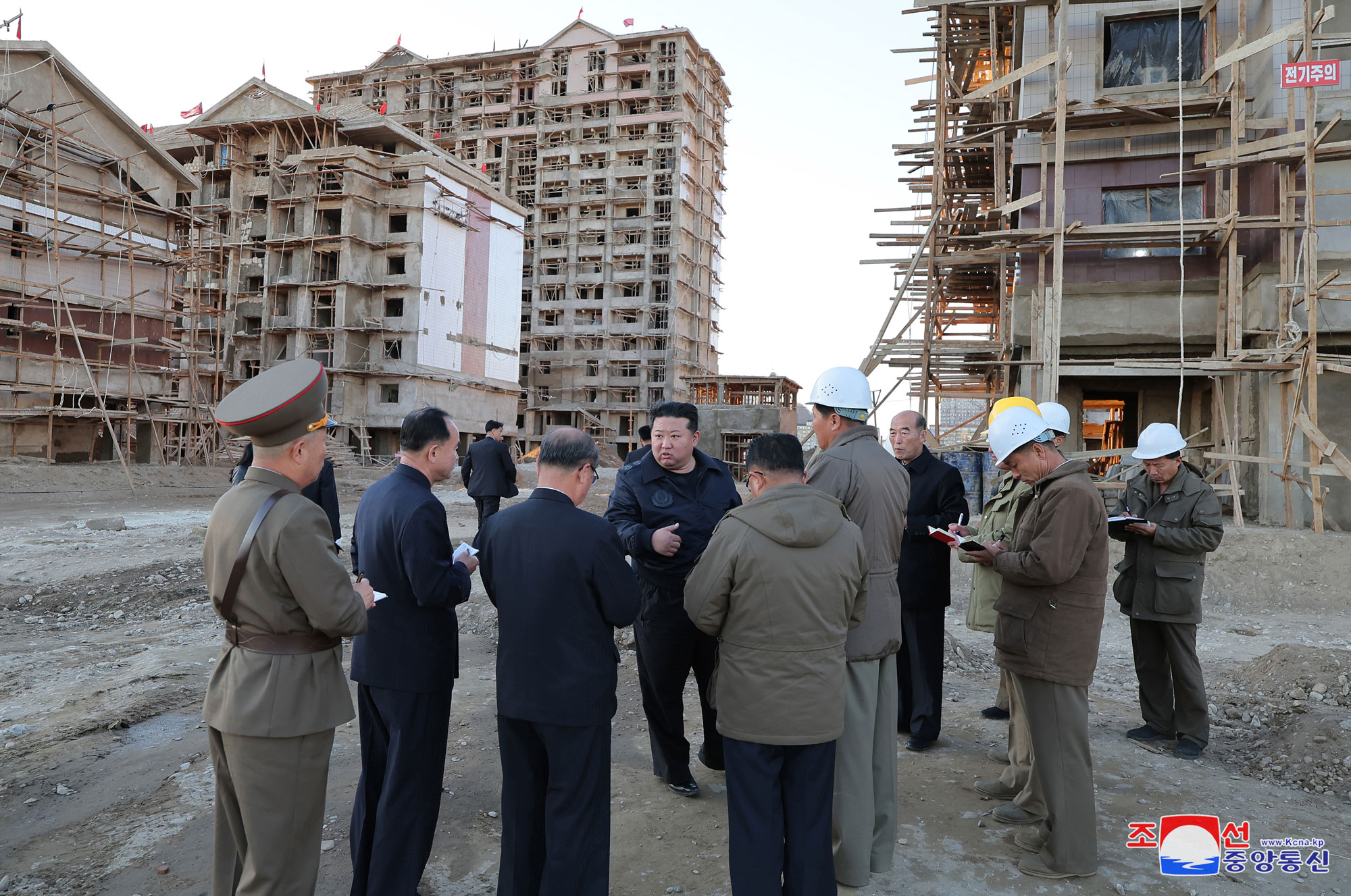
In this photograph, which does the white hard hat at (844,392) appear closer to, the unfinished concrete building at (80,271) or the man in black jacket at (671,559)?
the man in black jacket at (671,559)

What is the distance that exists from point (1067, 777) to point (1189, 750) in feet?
7.34

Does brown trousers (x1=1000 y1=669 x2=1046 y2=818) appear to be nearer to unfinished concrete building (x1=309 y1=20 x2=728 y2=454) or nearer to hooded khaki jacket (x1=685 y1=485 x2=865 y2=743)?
hooded khaki jacket (x1=685 y1=485 x2=865 y2=743)

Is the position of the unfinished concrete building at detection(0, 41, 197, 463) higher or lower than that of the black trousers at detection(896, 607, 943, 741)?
higher

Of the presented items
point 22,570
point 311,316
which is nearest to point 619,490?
point 22,570

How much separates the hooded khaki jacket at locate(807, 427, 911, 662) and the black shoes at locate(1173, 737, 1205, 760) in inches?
108

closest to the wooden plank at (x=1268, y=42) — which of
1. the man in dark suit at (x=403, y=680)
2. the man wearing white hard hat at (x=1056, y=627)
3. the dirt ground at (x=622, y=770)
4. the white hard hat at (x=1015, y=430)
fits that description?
the dirt ground at (x=622, y=770)

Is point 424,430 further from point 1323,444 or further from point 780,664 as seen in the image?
point 1323,444

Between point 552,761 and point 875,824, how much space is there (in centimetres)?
161

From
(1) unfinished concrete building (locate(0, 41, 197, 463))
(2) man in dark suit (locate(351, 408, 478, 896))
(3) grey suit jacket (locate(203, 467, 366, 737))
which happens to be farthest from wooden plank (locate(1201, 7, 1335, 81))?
(1) unfinished concrete building (locate(0, 41, 197, 463))

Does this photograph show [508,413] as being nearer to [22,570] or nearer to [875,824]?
[22,570]

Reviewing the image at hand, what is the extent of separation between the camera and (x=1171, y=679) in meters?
5.54

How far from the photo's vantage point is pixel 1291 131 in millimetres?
12383

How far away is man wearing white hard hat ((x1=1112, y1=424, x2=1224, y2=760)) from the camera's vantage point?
5133mm

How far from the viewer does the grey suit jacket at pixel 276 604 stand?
258 cm
